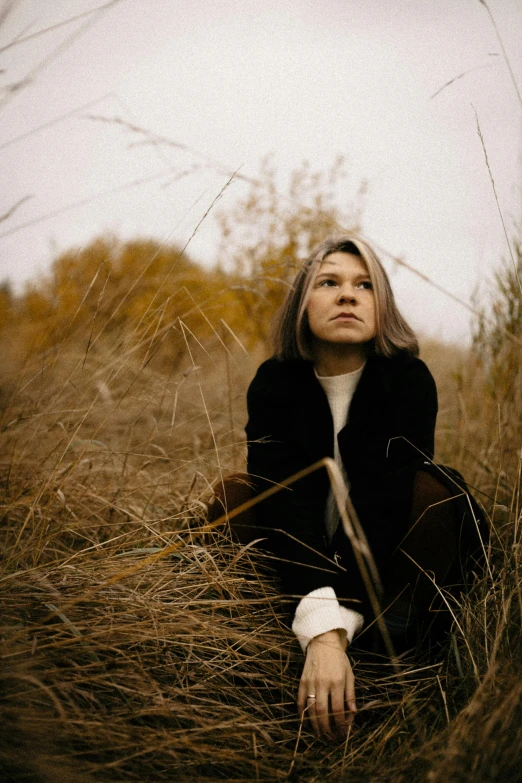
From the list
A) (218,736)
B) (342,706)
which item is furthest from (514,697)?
(218,736)

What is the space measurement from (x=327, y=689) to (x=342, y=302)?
36.9 inches

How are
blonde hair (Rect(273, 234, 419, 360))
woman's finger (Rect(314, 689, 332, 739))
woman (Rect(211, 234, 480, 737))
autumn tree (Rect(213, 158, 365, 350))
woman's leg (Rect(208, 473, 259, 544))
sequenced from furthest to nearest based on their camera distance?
autumn tree (Rect(213, 158, 365, 350)), blonde hair (Rect(273, 234, 419, 360)), woman's leg (Rect(208, 473, 259, 544)), woman (Rect(211, 234, 480, 737)), woman's finger (Rect(314, 689, 332, 739))

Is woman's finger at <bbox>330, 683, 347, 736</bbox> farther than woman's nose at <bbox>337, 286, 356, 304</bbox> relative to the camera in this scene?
No

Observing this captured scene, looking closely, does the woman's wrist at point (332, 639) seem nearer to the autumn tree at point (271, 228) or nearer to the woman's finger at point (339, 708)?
the woman's finger at point (339, 708)

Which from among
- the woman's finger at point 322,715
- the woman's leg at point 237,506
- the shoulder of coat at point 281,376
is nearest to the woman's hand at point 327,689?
the woman's finger at point 322,715

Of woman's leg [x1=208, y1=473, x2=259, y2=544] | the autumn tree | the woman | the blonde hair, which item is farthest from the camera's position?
the autumn tree

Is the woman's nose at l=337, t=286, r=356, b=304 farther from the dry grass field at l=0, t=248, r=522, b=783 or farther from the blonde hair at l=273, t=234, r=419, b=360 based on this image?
the dry grass field at l=0, t=248, r=522, b=783

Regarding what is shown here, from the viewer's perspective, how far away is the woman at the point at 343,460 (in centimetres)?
103

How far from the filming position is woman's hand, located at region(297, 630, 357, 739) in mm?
912

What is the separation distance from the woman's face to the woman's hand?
29.9 inches

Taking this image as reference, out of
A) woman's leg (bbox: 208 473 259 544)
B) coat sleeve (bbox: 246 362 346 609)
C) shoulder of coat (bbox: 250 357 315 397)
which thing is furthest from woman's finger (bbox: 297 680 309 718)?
shoulder of coat (bbox: 250 357 315 397)

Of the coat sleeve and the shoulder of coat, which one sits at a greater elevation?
Result: the shoulder of coat

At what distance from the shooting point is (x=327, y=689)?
3.06ft

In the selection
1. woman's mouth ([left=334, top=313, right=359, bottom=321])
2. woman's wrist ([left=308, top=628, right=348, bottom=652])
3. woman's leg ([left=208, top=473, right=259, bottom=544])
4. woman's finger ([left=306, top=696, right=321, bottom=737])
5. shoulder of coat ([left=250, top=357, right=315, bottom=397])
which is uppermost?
woman's mouth ([left=334, top=313, right=359, bottom=321])
